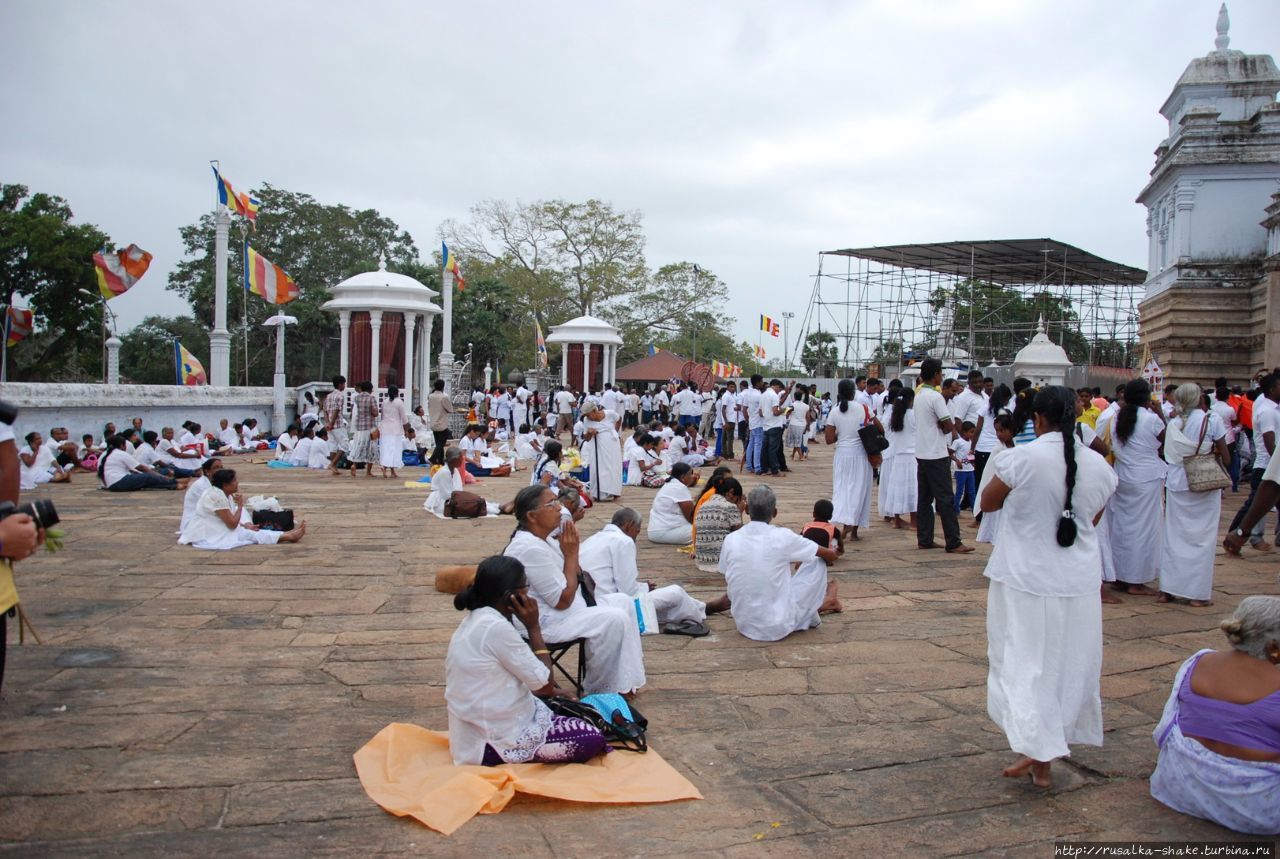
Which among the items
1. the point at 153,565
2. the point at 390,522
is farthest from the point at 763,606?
the point at 390,522

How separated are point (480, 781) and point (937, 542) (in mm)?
6944

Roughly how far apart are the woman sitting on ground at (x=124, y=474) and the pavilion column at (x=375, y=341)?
850cm

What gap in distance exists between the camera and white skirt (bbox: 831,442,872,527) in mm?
9695

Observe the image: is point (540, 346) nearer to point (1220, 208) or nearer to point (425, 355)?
point (425, 355)

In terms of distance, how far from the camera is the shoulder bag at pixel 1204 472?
6.86 meters

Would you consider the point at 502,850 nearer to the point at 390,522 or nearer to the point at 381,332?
the point at 390,522

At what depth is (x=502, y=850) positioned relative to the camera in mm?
3312

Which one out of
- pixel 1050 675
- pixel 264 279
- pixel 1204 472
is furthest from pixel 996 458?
pixel 264 279

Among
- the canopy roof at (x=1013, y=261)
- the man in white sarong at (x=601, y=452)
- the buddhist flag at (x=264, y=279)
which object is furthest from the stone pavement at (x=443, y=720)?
the canopy roof at (x=1013, y=261)

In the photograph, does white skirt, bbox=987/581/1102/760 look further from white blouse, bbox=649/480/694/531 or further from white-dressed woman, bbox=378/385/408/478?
white-dressed woman, bbox=378/385/408/478

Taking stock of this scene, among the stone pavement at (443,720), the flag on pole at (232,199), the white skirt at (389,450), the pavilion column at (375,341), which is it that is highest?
the flag on pole at (232,199)

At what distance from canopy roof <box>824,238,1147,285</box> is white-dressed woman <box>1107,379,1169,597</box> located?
22157 millimetres

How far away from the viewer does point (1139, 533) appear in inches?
289

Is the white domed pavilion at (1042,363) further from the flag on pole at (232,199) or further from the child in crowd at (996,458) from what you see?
the flag on pole at (232,199)
